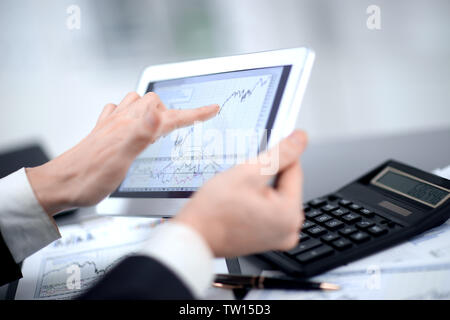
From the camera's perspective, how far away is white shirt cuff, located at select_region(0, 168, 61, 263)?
574 millimetres

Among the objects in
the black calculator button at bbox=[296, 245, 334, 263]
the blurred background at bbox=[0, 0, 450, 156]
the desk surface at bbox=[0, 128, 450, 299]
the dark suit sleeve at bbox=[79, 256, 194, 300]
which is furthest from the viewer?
the blurred background at bbox=[0, 0, 450, 156]

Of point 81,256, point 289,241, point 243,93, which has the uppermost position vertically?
point 243,93

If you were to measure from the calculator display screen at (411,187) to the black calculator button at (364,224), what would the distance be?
0.31 feet

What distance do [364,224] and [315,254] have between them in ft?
0.29

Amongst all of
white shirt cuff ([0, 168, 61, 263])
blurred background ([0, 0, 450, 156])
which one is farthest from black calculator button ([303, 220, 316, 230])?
blurred background ([0, 0, 450, 156])

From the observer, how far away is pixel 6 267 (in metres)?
0.55

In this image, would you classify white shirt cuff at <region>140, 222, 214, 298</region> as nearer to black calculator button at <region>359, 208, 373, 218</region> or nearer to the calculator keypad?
the calculator keypad

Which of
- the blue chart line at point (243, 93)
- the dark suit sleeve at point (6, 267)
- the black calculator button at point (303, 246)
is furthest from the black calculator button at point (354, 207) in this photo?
the dark suit sleeve at point (6, 267)

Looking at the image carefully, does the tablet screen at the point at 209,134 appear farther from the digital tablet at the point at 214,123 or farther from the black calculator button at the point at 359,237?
the black calculator button at the point at 359,237

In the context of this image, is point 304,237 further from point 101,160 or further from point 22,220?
point 22,220

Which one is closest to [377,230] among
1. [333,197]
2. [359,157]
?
[333,197]

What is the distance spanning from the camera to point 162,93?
0.69 m
